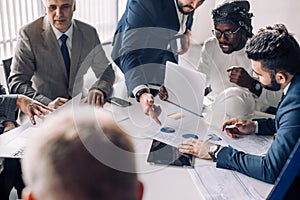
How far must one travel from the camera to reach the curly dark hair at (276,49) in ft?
2.15

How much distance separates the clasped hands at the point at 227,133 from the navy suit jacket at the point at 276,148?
23 millimetres

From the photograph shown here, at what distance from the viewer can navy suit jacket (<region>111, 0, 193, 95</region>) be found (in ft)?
2.25

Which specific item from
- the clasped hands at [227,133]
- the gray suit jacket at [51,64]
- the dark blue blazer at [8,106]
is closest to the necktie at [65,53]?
the gray suit jacket at [51,64]

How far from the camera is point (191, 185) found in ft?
2.23

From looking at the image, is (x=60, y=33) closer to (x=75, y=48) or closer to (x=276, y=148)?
(x=75, y=48)

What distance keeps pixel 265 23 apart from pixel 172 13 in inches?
6.1

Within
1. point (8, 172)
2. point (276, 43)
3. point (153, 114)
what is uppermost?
point (276, 43)

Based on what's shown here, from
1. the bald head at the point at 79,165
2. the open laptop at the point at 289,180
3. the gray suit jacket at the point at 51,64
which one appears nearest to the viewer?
the bald head at the point at 79,165

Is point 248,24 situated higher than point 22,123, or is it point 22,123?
point 248,24

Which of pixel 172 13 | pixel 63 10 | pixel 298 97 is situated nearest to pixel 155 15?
pixel 172 13

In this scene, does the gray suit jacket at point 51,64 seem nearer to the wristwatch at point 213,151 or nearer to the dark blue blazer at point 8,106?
the dark blue blazer at point 8,106

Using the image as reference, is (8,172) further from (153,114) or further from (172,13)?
(172,13)

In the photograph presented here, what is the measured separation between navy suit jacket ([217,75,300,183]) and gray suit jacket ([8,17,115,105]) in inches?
9.5

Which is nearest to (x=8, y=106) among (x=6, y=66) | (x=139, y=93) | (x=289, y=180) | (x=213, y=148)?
(x=6, y=66)
